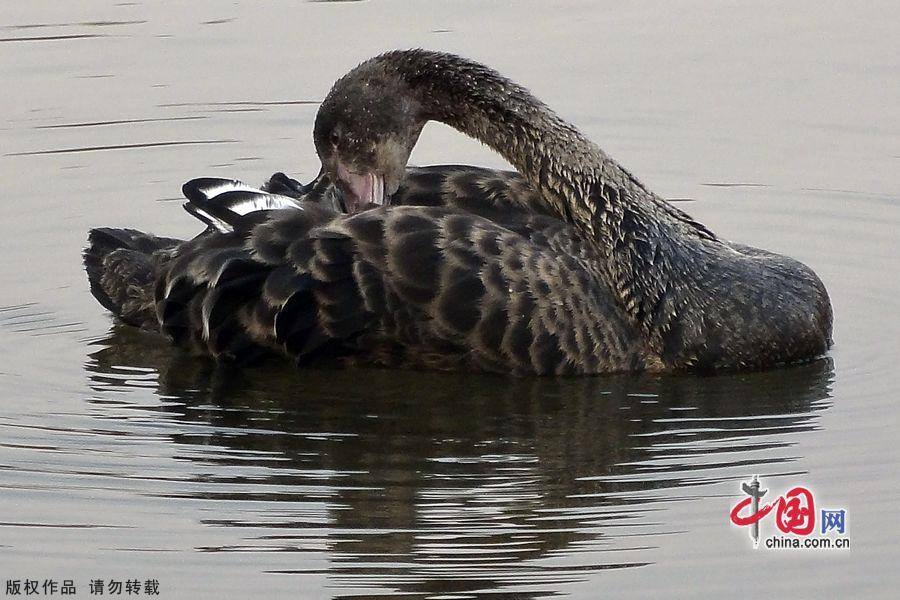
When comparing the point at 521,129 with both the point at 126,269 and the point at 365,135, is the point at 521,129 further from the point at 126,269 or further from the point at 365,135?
the point at 126,269

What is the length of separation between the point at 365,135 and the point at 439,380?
1184mm

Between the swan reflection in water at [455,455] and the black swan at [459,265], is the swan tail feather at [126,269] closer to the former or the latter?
the black swan at [459,265]

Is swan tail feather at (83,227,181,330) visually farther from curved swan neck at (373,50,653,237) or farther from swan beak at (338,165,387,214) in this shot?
curved swan neck at (373,50,653,237)

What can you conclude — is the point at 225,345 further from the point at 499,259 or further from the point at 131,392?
the point at 499,259

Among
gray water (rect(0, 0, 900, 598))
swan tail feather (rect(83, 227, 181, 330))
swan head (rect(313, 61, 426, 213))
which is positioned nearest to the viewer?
gray water (rect(0, 0, 900, 598))

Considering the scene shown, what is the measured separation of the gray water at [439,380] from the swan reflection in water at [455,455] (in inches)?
0.6

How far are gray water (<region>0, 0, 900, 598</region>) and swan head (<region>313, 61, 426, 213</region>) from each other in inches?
35.2

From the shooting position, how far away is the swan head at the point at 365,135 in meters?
8.62

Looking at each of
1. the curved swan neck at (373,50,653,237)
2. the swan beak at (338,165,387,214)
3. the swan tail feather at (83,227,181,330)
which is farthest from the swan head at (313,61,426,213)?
the swan tail feather at (83,227,181,330)

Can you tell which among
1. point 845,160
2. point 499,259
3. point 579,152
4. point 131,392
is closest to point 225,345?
point 131,392

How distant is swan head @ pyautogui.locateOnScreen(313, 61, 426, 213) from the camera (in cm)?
862

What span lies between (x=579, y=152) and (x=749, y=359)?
48.5 inches

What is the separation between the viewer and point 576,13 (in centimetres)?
1270

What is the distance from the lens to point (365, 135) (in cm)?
861
